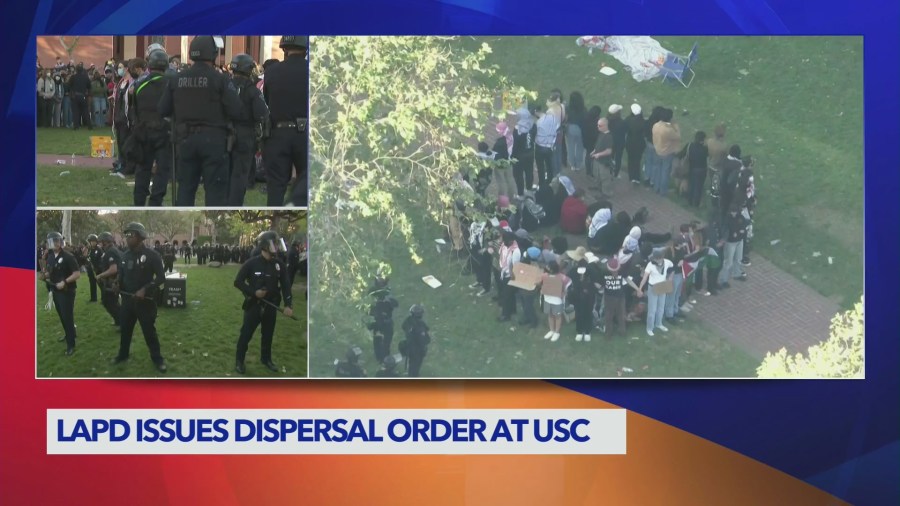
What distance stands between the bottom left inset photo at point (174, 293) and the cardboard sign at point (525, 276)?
1206 millimetres

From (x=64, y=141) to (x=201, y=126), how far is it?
0.78 m

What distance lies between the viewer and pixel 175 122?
25.0ft

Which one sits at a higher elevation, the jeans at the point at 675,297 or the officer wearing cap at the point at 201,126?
the officer wearing cap at the point at 201,126

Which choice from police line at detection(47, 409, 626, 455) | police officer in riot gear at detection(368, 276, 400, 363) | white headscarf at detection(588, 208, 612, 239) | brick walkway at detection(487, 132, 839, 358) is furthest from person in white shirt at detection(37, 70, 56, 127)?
white headscarf at detection(588, 208, 612, 239)

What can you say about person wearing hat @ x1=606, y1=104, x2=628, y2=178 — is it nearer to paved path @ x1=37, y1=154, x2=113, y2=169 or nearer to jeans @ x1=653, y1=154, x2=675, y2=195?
jeans @ x1=653, y1=154, x2=675, y2=195

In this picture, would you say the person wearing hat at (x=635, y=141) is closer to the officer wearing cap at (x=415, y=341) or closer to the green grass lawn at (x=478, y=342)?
the green grass lawn at (x=478, y=342)

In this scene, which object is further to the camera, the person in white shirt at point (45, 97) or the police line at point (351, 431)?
the police line at point (351, 431)

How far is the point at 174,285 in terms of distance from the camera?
7480 millimetres

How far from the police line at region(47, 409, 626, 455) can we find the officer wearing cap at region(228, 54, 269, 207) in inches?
51.3

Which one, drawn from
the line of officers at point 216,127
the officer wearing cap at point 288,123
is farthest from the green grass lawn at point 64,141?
the officer wearing cap at point 288,123

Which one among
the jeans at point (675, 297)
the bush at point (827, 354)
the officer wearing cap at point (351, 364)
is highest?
the jeans at point (675, 297)

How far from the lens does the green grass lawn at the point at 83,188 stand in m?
7.44
